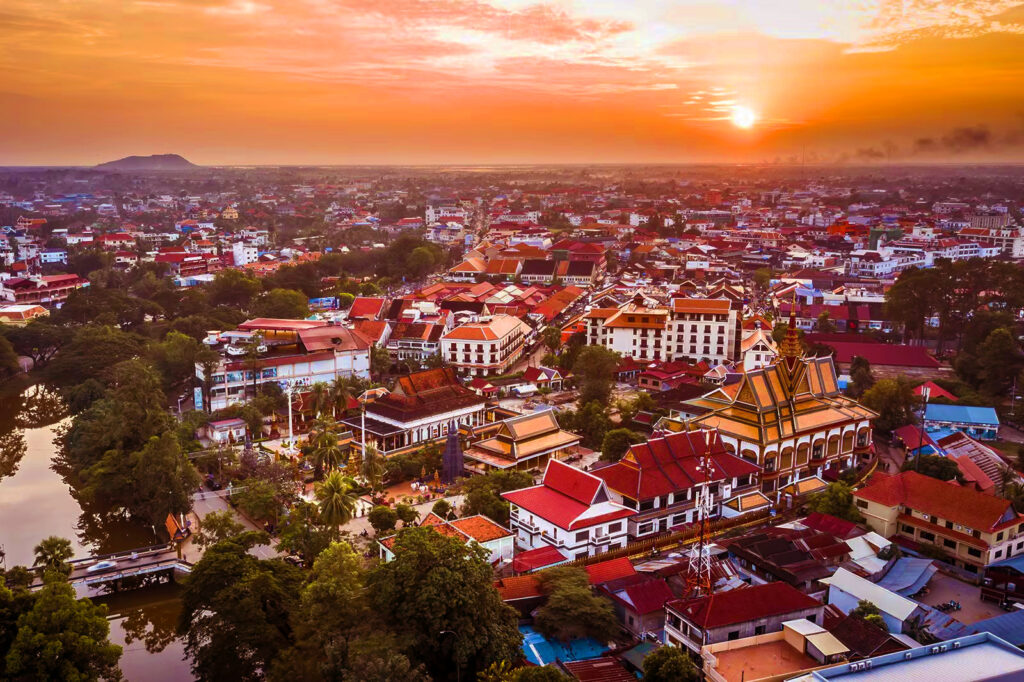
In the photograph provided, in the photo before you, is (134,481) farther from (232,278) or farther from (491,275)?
(491,275)

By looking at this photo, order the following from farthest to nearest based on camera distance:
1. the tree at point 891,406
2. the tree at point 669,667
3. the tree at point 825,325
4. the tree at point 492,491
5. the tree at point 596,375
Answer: the tree at point 825,325, the tree at point 596,375, the tree at point 891,406, the tree at point 492,491, the tree at point 669,667

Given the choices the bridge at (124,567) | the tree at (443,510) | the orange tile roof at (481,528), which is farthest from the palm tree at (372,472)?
the bridge at (124,567)

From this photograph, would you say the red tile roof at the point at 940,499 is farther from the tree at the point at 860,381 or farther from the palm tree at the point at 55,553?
the palm tree at the point at 55,553

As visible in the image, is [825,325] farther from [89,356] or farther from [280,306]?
[89,356]

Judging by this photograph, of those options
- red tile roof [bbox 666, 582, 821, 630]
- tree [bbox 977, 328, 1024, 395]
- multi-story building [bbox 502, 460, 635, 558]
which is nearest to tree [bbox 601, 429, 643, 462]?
multi-story building [bbox 502, 460, 635, 558]

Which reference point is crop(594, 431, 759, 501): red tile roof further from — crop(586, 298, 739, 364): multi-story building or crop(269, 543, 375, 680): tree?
crop(586, 298, 739, 364): multi-story building

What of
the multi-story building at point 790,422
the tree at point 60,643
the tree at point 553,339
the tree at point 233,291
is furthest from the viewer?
the tree at point 233,291

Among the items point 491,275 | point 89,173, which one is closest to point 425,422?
point 491,275
